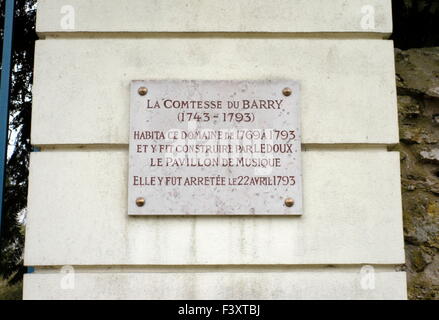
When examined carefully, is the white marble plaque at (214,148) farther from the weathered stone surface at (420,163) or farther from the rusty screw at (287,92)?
the weathered stone surface at (420,163)

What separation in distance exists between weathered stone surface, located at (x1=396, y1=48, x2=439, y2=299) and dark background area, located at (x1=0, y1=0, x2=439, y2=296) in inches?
19.5

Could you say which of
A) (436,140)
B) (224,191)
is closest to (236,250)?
(224,191)

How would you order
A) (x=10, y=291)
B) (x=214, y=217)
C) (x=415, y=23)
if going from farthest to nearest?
(x=415, y=23), (x=10, y=291), (x=214, y=217)

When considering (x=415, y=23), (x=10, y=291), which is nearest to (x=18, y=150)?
(x=10, y=291)

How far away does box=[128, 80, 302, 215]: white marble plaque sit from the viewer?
107 inches

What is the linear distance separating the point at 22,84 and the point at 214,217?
6.57 ft

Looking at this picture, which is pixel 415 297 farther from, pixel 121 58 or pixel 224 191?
pixel 121 58

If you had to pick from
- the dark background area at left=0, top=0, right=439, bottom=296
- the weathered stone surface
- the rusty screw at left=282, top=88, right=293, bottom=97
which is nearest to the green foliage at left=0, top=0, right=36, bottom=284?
the dark background area at left=0, top=0, right=439, bottom=296

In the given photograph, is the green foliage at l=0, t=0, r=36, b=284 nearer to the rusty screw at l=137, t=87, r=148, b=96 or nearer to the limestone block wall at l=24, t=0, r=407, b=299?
the limestone block wall at l=24, t=0, r=407, b=299

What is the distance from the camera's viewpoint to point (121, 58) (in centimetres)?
286

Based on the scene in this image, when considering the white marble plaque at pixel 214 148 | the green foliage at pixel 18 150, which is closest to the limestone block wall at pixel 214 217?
the white marble plaque at pixel 214 148

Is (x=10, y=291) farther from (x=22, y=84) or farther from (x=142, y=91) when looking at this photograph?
(x=142, y=91)

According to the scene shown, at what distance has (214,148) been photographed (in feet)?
9.04
